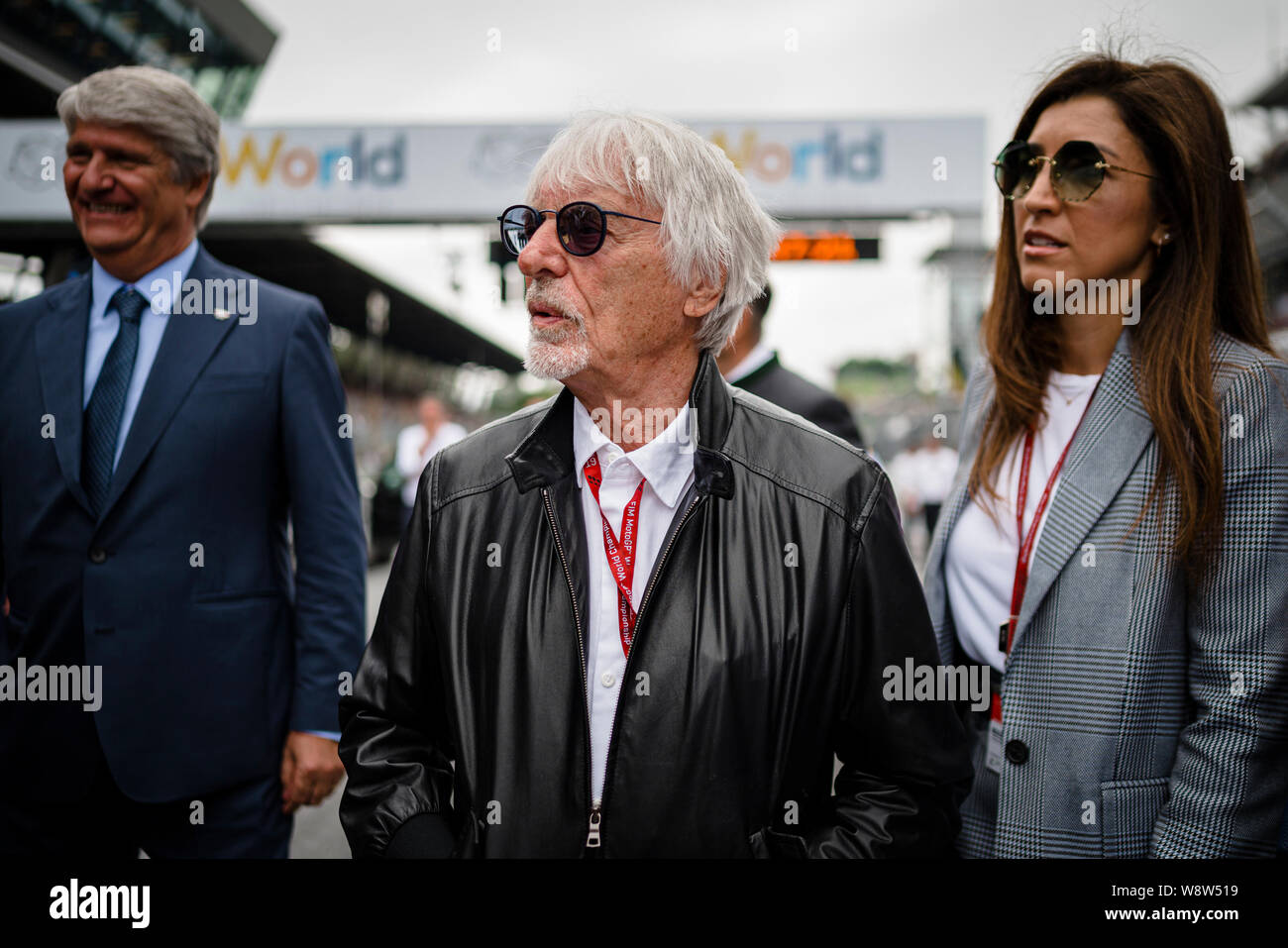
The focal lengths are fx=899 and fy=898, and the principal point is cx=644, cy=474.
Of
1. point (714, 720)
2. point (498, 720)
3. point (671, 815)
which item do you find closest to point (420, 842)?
point (498, 720)

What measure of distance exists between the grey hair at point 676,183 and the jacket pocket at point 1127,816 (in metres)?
1.17

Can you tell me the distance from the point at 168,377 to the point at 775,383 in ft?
7.16

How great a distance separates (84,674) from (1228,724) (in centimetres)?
239

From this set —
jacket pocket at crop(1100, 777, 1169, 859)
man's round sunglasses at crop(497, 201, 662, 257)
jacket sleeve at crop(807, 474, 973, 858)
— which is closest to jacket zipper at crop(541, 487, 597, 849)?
jacket sleeve at crop(807, 474, 973, 858)

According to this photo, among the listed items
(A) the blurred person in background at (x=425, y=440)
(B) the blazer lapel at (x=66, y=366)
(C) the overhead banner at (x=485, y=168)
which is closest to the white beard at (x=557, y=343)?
(B) the blazer lapel at (x=66, y=366)

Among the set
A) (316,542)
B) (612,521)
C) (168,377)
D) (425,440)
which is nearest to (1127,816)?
(612,521)

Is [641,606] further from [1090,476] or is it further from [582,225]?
[1090,476]

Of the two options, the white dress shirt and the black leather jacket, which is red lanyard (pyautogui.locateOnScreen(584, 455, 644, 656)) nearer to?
the black leather jacket

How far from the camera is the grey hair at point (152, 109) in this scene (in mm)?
2186

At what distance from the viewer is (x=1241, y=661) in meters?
1.57

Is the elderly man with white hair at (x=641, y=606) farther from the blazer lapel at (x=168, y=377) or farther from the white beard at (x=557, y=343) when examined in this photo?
the blazer lapel at (x=168, y=377)

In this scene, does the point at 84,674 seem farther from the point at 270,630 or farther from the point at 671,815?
the point at 671,815

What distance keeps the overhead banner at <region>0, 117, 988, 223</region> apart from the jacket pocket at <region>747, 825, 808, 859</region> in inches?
442

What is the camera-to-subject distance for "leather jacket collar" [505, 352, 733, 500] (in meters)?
1.65
